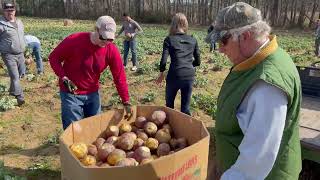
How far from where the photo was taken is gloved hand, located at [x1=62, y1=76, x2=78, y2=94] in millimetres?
4387

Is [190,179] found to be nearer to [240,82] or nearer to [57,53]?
[240,82]

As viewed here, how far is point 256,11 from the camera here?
83.3 inches

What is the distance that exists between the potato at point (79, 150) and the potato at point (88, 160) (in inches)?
1.7

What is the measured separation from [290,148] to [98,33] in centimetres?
254

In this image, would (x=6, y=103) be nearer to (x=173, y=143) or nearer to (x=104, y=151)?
(x=104, y=151)

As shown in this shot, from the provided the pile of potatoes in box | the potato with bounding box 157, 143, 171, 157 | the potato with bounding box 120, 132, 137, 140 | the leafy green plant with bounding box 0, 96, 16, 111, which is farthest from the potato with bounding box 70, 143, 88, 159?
the leafy green plant with bounding box 0, 96, 16, 111

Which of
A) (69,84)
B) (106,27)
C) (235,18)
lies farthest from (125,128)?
(235,18)

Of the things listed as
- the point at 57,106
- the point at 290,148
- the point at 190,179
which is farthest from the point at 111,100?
the point at 290,148

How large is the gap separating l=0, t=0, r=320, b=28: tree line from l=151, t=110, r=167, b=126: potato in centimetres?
1819

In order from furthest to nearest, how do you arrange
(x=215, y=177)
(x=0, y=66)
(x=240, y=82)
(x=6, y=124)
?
(x=0, y=66), (x=6, y=124), (x=215, y=177), (x=240, y=82)

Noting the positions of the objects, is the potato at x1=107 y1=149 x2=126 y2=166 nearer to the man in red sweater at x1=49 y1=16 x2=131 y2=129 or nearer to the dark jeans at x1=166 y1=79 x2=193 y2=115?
the man in red sweater at x1=49 y1=16 x2=131 y2=129

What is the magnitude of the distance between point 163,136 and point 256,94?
1.84 metres

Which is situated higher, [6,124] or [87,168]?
[87,168]

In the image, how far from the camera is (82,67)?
453cm
